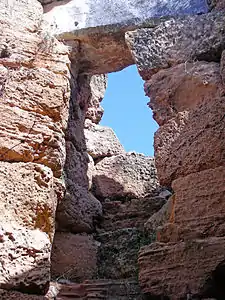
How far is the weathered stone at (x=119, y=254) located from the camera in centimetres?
455

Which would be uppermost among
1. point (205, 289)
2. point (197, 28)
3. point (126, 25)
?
point (126, 25)

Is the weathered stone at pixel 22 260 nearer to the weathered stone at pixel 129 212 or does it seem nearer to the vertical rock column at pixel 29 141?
the vertical rock column at pixel 29 141

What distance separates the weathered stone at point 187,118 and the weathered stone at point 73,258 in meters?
1.47

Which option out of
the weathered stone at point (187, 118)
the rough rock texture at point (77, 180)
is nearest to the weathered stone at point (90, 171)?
the rough rock texture at point (77, 180)

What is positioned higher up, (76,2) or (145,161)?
(76,2)

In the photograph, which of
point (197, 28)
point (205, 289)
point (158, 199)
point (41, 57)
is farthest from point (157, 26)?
point (205, 289)

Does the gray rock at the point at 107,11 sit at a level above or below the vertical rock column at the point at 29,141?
above

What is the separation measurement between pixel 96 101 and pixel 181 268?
3.96 m

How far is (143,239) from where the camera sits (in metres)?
4.70

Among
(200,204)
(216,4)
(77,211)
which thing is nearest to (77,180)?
(77,211)

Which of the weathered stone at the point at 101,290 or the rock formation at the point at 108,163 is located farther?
the weathered stone at the point at 101,290

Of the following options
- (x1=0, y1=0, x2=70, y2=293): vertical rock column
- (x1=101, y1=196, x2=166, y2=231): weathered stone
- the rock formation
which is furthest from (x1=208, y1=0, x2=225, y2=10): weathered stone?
(x1=101, y1=196, x2=166, y2=231): weathered stone

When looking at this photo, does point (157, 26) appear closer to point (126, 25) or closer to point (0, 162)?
point (126, 25)

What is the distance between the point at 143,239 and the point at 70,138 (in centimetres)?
129
